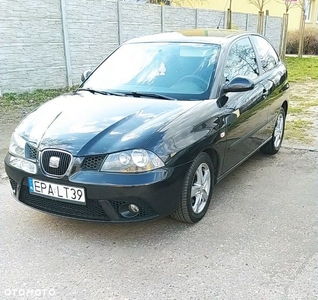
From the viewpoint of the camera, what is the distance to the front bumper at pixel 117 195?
8.94 ft

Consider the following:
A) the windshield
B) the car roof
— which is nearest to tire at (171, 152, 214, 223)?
the windshield

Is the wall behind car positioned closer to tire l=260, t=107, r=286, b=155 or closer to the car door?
tire l=260, t=107, r=286, b=155

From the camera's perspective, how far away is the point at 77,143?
285 cm

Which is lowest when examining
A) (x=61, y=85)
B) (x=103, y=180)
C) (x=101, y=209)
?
(x=61, y=85)

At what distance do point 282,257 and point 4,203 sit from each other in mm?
2578

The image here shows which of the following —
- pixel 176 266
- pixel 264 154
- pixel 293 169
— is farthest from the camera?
pixel 264 154

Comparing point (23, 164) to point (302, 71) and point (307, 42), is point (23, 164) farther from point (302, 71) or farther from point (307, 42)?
point (307, 42)

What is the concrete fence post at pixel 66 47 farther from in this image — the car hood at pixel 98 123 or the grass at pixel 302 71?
the grass at pixel 302 71

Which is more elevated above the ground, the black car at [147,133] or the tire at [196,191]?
the black car at [147,133]

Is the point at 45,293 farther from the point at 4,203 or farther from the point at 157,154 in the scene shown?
the point at 4,203

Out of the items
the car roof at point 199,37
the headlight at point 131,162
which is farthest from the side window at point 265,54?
the headlight at point 131,162

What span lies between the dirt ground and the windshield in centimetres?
116

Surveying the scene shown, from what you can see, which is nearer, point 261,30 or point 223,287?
point 223,287

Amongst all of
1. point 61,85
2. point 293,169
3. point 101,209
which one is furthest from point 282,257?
point 61,85
